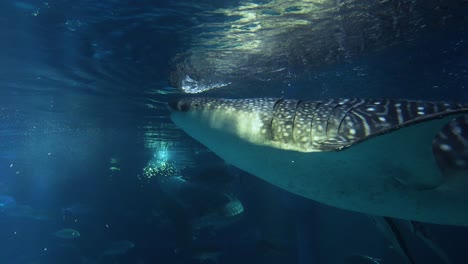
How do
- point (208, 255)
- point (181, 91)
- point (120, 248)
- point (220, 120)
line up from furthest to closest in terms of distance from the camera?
1. point (120, 248)
2. point (181, 91)
3. point (208, 255)
4. point (220, 120)

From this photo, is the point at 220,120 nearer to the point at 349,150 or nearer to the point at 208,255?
the point at 349,150

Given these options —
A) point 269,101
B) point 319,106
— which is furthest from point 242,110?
point 319,106

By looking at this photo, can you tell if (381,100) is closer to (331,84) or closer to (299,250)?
(331,84)

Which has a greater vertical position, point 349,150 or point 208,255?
point 349,150

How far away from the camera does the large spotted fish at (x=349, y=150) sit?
308cm

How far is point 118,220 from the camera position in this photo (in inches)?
819

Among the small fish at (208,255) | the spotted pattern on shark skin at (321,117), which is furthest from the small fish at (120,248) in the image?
the spotted pattern on shark skin at (321,117)

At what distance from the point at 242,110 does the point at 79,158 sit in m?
46.2

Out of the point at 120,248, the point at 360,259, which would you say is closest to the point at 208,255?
the point at 120,248

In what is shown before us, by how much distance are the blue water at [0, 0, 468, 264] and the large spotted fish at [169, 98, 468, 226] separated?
7.20ft

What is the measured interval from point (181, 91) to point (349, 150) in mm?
12502

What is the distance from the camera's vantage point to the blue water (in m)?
9.52

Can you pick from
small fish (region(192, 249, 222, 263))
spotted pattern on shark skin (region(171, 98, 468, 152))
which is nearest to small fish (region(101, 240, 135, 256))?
small fish (region(192, 249, 222, 263))

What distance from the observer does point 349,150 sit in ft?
10.0
